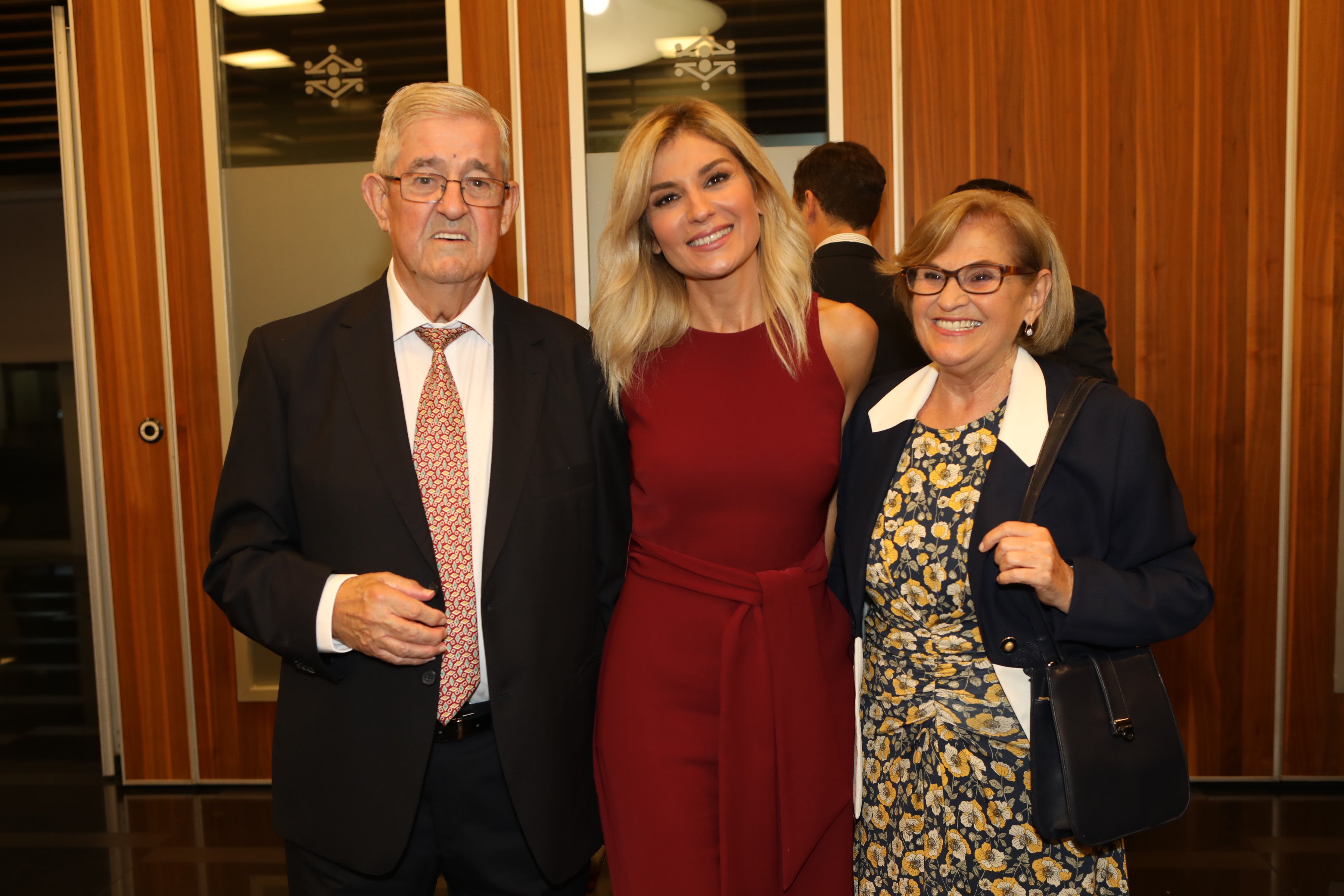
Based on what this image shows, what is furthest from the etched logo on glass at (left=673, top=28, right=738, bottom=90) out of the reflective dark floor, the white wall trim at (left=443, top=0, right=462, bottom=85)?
the reflective dark floor

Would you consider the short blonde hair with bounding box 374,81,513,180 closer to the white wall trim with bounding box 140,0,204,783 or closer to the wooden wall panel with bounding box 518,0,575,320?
the wooden wall panel with bounding box 518,0,575,320

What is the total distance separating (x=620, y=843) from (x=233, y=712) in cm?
279

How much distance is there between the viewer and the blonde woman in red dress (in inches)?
70.9

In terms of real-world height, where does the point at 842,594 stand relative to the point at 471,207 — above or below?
below

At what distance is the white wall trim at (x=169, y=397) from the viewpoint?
3752 mm

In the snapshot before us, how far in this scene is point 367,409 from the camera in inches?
65.7

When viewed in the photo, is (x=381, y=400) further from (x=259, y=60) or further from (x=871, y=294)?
(x=259, y=60)

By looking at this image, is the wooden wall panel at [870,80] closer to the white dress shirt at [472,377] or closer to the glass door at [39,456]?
the white dress shirt at [472,377]

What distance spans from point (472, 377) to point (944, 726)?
1.07 metres

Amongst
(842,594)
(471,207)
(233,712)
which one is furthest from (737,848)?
(233,712)

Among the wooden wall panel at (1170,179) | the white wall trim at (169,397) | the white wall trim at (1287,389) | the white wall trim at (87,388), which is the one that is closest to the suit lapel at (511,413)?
the wooden wall panel at (1170,179)

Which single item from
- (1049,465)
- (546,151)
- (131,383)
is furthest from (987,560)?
(131,383)

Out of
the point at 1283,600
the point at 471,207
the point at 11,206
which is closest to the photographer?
the point at 471,207

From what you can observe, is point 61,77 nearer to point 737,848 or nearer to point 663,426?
point 663,426
